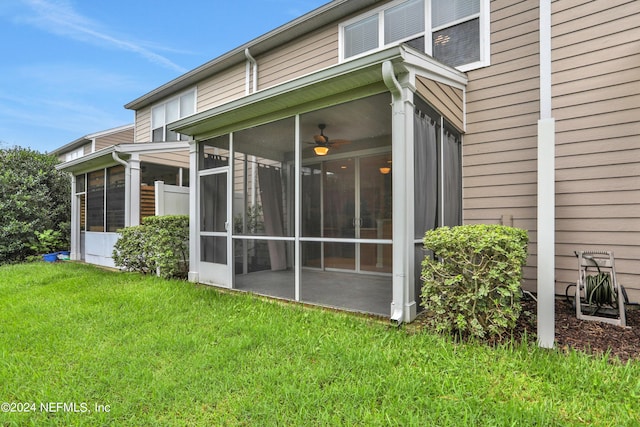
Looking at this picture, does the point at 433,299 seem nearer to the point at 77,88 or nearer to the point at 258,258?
the point at 258,258

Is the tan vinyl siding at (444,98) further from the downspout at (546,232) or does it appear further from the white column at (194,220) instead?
the white column at (194,220)

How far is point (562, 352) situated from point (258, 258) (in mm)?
4001

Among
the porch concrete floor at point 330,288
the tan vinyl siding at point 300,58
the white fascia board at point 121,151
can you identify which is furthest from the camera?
the white fascia board at point 121,151

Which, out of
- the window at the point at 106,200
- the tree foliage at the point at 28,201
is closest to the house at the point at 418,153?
the window at the point at 106,200

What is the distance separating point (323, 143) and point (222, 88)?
16.3ft

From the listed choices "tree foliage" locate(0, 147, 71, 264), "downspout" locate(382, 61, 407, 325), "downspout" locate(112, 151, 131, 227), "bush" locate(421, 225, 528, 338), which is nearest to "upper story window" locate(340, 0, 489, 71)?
"downspout" locate(382, 61, 407, 325)

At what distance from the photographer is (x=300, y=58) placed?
275 inches

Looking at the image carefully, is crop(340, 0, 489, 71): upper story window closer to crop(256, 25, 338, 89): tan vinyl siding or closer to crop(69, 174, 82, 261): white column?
crop(256, 25, 338, 89): tan vinyl siding

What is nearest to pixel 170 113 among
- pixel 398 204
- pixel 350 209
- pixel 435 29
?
pixel 350 209

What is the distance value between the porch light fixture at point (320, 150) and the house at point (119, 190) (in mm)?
4340

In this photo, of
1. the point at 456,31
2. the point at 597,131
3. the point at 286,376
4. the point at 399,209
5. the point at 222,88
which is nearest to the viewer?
the point at 286,376

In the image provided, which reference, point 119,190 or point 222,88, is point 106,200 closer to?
point 119,190

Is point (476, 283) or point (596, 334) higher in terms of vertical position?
point (476, 283)

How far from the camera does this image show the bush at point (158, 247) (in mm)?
6023
